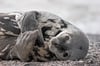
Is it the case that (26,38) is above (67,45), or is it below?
above

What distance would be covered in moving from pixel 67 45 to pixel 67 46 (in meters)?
0.01

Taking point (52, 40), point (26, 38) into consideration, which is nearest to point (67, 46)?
point (52, 40)

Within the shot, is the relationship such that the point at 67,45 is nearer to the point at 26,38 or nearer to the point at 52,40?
the point at 52,40

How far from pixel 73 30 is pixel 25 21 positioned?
68cm

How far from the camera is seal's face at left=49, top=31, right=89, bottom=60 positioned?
22.5 feet

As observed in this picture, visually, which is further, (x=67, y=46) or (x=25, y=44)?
(x=67, y=46)

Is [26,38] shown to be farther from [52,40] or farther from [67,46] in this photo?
[67,46]

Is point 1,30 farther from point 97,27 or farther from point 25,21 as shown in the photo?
point 97,27

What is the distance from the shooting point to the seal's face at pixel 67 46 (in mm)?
6848

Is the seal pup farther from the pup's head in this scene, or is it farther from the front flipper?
the pup's head

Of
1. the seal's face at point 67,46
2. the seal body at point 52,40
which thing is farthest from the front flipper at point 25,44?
the seal's face at point 67,46

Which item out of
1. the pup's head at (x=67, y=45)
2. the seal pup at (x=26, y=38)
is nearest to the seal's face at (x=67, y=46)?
the pup's head at (x=67, y=45)

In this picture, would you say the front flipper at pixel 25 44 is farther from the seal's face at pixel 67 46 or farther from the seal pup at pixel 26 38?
the seal's face at pixel 67 46

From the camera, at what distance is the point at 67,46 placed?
271 inches
